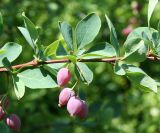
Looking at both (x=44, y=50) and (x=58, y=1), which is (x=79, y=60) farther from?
(x=58, y=1)

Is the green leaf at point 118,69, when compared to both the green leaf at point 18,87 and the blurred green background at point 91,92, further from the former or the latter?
the blurred green background at point 91,92

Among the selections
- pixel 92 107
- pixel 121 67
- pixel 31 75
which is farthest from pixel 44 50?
pixel 92 107

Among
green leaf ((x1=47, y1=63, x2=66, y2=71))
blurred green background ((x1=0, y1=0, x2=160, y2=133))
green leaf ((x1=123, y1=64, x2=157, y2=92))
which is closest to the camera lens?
green leaf ((x1=123, y1=64, x2=157, y2=92))

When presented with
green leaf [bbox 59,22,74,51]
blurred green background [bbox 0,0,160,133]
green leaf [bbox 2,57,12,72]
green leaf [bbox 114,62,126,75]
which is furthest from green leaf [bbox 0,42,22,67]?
blurred green background [bbox 0,0,160,133]

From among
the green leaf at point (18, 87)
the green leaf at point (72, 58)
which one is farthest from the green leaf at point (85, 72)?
the green leaf at point (18, 87)

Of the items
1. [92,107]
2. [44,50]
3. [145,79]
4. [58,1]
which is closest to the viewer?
[145,79]

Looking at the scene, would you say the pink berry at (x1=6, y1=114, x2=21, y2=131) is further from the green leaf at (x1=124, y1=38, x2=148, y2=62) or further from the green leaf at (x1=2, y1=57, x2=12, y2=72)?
the green leaf at (x1=124, y1=38, x2=148, y2=62)
